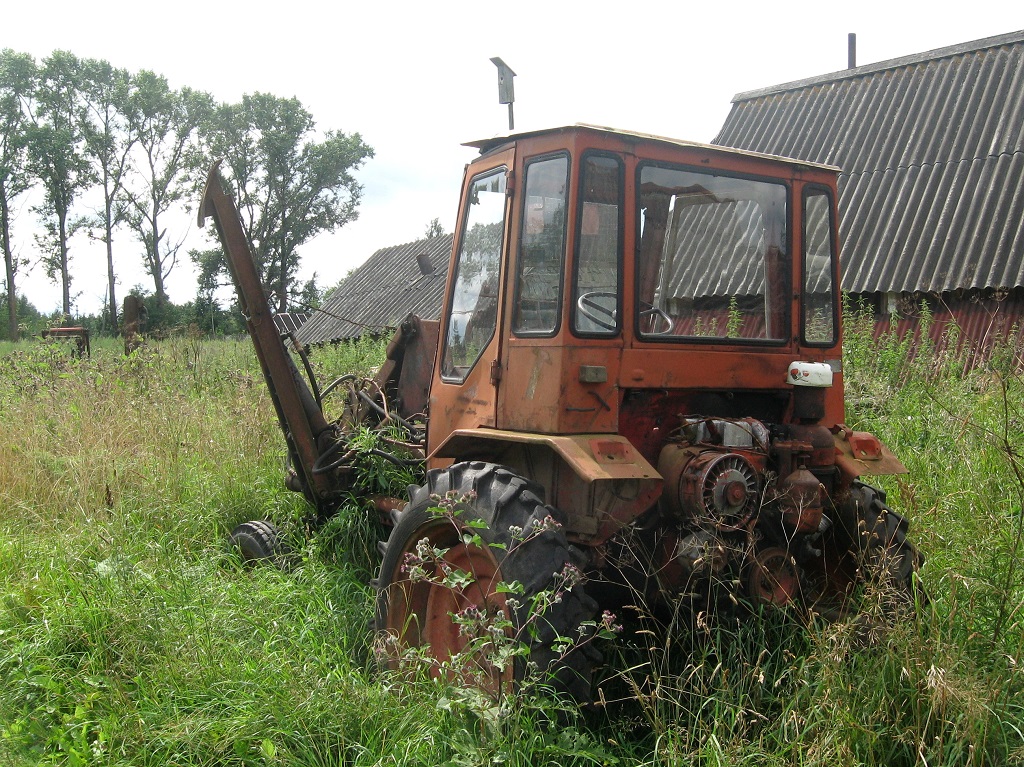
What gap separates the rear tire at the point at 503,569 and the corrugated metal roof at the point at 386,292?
20.4 metres

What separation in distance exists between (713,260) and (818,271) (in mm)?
524

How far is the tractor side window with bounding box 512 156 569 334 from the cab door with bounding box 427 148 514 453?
0.35ft

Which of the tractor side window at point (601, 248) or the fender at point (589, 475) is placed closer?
the fender at point (589, 475)

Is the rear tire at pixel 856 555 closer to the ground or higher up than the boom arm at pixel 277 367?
closer to the ground

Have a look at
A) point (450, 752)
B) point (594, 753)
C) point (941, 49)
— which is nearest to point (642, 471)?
point (594, 753)

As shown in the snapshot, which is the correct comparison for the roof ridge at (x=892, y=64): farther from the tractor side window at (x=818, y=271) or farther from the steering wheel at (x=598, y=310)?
the steering wheel at (x=598, y=310)

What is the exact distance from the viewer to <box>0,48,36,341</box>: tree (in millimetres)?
36375

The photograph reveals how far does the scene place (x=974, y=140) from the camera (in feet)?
41.9

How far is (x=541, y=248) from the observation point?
3570mm

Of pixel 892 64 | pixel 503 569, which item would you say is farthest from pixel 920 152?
pixel 503 569

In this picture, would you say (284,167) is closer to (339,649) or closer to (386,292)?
(386,292)

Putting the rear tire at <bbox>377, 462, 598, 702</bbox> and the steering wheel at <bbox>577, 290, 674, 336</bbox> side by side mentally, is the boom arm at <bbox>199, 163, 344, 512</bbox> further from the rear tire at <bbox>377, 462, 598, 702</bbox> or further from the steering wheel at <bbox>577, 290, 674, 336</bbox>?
the steering wheel at <bbox>577, 290, 674, 336</bbox>

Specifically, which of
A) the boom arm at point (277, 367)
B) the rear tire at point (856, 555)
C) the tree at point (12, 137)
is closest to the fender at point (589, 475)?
the rear tire at point (856, 555)

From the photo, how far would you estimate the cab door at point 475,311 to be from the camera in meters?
3.74
